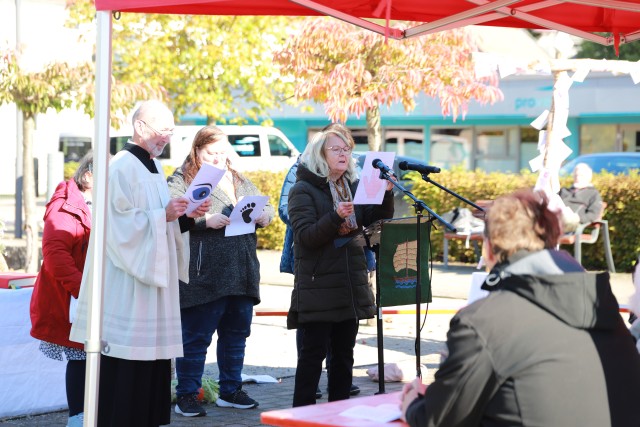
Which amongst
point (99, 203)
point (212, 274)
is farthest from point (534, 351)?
point (212, 274)

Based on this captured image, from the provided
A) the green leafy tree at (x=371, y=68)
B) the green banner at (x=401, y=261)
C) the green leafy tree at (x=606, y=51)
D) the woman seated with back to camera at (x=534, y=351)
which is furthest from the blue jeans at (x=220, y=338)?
the green leafy tree at (x=606, y=51)

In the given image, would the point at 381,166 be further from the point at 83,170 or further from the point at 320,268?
the point at 83,170

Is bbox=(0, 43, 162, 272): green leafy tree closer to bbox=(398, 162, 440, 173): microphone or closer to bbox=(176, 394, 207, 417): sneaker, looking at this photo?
bbox=(176, 394, 207, 417): sneaker

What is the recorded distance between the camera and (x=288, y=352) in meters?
9.55

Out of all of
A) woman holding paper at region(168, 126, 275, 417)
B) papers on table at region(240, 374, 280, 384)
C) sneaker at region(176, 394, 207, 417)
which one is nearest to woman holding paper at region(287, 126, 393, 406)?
woman holding paper at region(168, 126, 275, 417)

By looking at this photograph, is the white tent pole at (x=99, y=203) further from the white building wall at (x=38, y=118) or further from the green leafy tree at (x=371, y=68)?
the white building wall at (x=38, y=118)

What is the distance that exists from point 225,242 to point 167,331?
154 cm

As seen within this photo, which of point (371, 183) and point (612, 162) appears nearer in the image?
point (371, 183)

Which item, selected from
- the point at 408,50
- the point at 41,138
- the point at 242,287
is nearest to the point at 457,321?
the point at 242,287

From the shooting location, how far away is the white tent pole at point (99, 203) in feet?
16.6

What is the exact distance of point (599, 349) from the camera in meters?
3.44

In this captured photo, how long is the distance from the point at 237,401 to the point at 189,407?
383mm

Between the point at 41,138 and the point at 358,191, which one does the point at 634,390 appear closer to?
the point at 358,191

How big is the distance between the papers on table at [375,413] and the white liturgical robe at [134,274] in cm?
181
